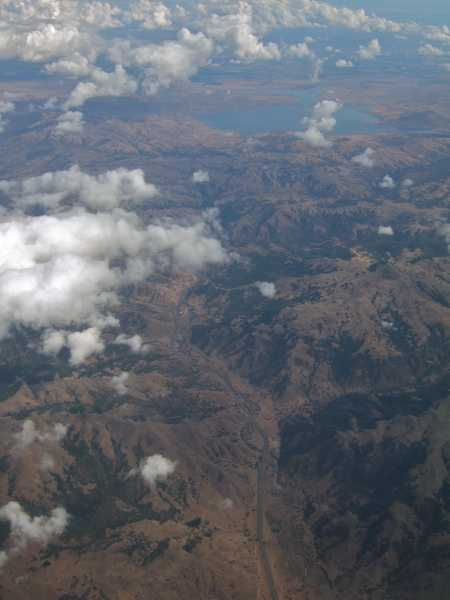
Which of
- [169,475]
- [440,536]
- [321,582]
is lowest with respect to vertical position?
[169,475]

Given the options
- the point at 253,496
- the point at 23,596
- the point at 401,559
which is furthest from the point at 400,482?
the point at 23,596

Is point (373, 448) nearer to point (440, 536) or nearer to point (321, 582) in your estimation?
point (440, 536)

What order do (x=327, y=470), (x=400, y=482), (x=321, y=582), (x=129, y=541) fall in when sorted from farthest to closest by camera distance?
1. (x=327, y=470)
2. (x=400, y=482)
3. (x=129, y=541)
4. (x=321, y=582)

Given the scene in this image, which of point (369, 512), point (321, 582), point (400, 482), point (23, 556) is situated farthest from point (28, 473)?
point (400, 482)

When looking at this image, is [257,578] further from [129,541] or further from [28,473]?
[28,473]

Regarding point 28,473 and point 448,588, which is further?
point 28,473

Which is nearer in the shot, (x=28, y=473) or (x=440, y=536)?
(x=440, y=536)

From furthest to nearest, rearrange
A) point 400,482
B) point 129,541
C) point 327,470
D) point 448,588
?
point 327,470
point 400,482
point 129,541
point 448,588

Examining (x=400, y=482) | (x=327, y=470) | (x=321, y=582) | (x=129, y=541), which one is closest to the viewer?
(x=321, y=582)

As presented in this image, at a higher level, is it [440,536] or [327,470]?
[440,536]
